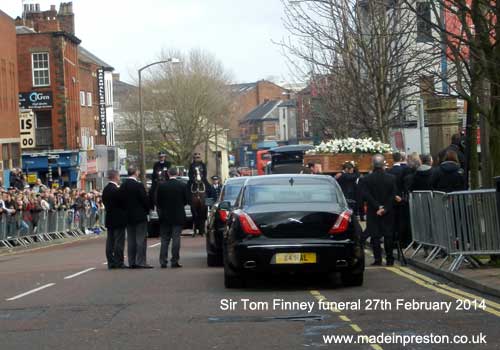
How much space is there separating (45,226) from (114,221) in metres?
20.6

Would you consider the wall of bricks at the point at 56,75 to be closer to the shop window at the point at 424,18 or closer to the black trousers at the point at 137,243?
the shop window at the point at 424,18

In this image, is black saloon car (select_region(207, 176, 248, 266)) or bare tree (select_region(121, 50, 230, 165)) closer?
black saloon car (select_region(207, 176, 248, 266))

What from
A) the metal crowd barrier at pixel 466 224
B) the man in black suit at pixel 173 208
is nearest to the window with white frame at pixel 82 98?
the man in black suit at pixel 173 208

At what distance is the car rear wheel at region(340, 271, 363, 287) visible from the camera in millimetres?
15133

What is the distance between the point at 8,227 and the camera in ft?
117

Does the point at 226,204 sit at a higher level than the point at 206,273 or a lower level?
higher

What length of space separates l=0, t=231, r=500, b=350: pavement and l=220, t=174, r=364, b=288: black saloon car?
0.35 m

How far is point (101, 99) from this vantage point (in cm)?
8644

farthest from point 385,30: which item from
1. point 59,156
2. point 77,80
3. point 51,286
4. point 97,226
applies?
point 77,80

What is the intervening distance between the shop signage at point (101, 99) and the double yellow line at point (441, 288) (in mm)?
69314

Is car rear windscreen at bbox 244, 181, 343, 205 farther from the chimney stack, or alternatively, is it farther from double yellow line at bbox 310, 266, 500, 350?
the chimney stack

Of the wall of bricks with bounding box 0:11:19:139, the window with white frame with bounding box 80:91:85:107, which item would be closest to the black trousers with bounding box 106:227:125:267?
the wall of bricks with bounding box 0:11:19:139

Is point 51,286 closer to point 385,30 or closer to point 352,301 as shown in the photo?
point 352,301

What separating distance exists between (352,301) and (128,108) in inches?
3236
